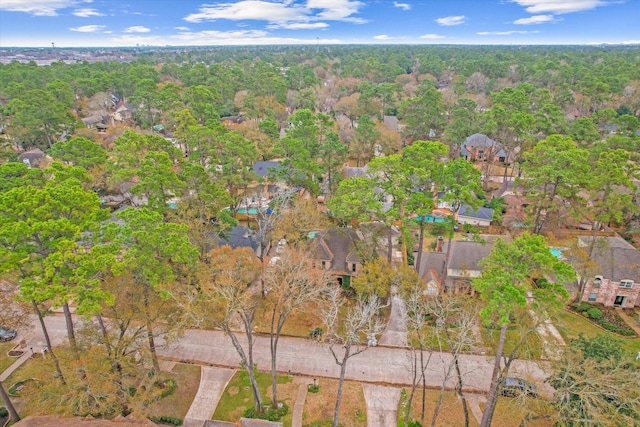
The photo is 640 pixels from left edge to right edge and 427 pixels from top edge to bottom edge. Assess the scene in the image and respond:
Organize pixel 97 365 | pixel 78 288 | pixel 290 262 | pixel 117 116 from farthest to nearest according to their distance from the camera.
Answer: pixel 117 116
pixel 290 262
pixel 97 365
pixel 78 288

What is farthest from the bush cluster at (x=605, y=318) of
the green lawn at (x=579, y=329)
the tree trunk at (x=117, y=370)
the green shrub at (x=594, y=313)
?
the tree trunk at (x=117, y=370)

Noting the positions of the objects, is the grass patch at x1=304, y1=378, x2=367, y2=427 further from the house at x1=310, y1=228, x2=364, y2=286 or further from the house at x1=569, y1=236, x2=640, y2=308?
the house at x1=569, y1=236, x2=640, y2=308

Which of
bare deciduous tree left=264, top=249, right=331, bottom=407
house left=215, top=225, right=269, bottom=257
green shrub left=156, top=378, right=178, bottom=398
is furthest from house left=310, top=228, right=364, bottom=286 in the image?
green shrub left=156, top=378, right=178, bottom=398

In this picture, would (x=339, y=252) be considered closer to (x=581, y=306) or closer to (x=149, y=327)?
(x=149, y=327)

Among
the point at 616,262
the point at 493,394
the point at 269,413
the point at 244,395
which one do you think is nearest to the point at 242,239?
the point at 244,395

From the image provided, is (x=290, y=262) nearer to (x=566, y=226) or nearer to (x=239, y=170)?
(x=239, y=170)

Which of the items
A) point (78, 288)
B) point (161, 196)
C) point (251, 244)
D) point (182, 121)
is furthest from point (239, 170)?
point (78, 288)

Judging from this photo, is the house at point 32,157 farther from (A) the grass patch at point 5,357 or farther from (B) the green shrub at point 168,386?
(B) the green shrub at point 168,386
